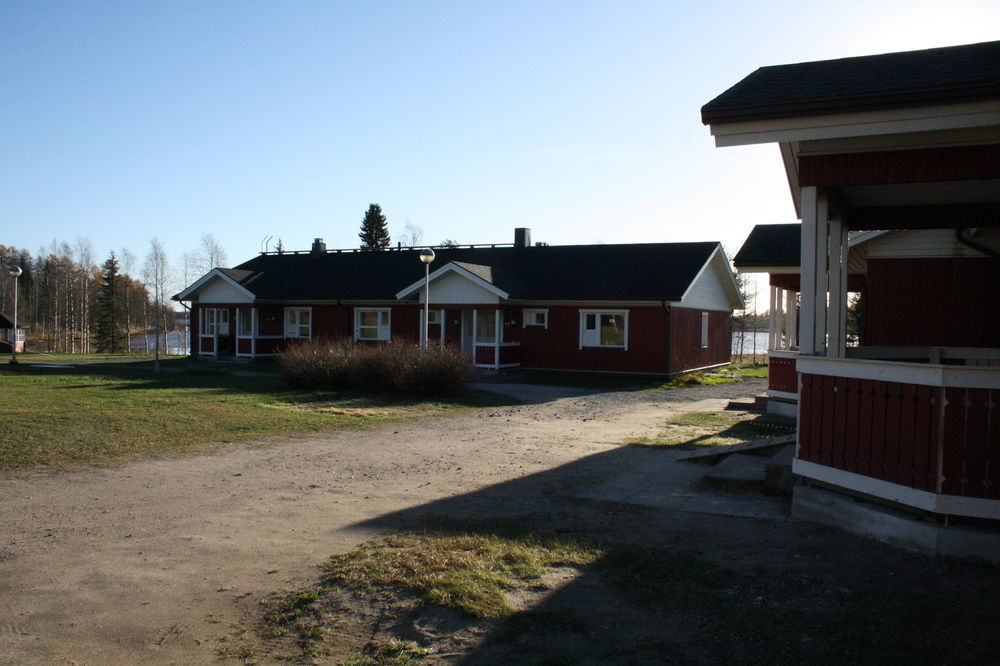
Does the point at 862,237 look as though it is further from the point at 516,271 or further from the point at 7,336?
the point at 7,336

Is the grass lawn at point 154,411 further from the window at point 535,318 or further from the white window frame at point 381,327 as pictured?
the window at point 535,318

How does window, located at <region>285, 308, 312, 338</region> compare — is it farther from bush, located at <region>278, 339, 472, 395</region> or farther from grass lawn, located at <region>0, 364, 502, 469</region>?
bush, located at <region>278, 339, 472, 395</region>

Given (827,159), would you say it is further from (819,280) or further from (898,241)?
(898,241)

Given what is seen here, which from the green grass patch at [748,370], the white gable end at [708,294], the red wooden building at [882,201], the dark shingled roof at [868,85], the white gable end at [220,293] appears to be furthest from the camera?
the white gable end at [220,293]

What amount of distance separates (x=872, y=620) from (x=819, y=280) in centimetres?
341

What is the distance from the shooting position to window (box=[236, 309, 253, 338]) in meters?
34.1

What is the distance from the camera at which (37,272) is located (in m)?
85.5

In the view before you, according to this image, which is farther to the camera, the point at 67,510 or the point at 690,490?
the point at 690,490

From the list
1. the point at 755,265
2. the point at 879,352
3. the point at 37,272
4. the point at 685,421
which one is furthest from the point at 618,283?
the point at 37,272

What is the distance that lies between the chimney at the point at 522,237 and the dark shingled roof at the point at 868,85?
2722 cm

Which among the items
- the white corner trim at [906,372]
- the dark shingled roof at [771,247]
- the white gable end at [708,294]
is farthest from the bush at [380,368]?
the white corner trim at [906,372]

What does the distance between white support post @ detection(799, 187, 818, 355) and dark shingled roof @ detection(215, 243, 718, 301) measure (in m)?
20.1

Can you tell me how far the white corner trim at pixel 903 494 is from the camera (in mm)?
5699

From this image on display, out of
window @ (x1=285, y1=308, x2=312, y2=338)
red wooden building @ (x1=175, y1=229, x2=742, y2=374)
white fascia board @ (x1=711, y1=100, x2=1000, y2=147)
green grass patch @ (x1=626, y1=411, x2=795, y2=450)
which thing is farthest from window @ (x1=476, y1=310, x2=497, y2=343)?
white fascia board @ (x1=711, y1=100, x2=1000, y2=147)
